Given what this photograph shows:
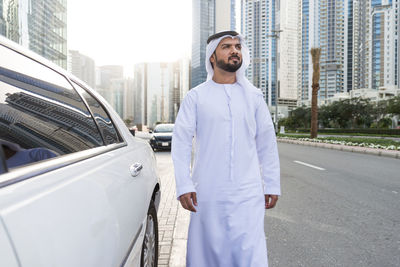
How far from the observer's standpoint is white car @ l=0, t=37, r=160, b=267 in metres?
0.79

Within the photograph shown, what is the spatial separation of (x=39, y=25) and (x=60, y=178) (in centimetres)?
5452

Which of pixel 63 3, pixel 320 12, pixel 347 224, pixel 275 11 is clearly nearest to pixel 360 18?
pixel 320 12

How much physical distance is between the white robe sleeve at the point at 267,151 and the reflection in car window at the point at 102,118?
104 cm

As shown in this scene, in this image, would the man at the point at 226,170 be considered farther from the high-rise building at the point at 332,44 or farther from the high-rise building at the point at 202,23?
the high-rise building at the point at 332,44

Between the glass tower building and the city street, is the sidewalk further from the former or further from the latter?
the glass tower building

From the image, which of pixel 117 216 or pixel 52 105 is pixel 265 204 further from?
pixel 52 105

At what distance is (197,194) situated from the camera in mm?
1975

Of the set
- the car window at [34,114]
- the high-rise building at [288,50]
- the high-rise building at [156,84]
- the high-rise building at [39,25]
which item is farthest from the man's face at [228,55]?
the high-rise building at [156,84]

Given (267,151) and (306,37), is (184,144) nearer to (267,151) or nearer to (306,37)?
(267,151)

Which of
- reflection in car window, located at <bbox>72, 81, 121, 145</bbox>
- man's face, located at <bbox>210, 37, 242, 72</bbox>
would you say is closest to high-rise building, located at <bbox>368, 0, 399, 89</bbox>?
man's face, located at <bbox>210, 37, 242, 72</bbox>

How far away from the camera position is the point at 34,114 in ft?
4.21

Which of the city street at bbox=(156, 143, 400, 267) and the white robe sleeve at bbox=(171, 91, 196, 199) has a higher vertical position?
the white robe sleeve at bbox=(171, 91, 196, 199)

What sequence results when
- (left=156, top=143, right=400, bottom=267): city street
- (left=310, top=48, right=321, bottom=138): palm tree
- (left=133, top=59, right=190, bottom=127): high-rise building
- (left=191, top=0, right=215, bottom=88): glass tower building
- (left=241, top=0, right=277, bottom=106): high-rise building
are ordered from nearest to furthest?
(left=156, top=143, right=400, bottom=267): city street, (left=310, top=48, right=321, bottom=138): palm tree, (left=241, top=0, right=277, bottom=106): high-rise building, (left=191, top=0, right=215, bottom=88): glass tower building, (left=133, top=59, right=190, bottom=127): high-rise building

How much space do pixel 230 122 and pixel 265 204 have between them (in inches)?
25.8
